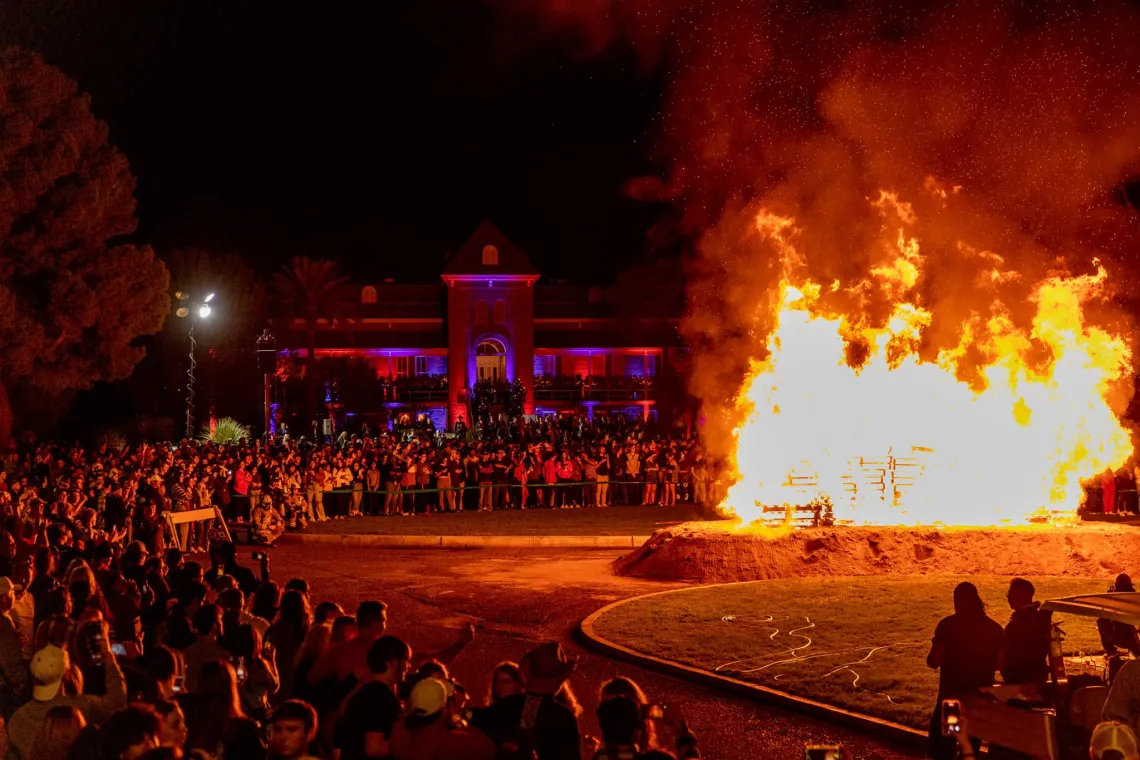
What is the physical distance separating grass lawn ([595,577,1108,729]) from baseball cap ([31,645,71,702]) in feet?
21.0

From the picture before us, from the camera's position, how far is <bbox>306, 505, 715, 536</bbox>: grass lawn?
24.7m

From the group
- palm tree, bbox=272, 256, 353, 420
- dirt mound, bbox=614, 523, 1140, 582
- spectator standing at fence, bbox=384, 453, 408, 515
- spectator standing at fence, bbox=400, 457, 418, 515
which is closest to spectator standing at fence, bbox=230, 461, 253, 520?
spectator standing at fence, bbox=384, 453, 408, 515

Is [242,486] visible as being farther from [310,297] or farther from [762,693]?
[310,297]

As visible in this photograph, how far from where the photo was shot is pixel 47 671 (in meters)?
6.00

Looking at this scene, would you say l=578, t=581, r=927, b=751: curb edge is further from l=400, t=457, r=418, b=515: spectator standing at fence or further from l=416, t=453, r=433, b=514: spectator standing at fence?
l=416, t=453, r=433, b=514: spectator standing at fence

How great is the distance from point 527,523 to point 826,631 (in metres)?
13.2

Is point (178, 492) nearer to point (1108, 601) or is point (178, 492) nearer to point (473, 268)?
point (1108, 601)

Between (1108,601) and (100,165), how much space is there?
36.7 metres

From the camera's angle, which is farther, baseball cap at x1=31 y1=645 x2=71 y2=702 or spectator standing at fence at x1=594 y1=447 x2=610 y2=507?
spectator standing at fence at x1=594 y1=447 x2=610 y2=507

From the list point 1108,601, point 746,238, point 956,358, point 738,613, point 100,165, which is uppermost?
point 100,165

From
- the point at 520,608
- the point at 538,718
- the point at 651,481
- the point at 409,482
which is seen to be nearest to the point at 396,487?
the point at 409,482

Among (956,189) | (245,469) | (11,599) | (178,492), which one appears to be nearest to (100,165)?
(245,469)

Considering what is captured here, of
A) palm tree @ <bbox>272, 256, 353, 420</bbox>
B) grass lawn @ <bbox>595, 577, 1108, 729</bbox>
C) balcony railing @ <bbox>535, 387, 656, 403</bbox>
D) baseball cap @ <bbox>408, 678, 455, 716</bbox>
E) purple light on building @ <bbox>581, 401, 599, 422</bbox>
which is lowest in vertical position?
grass lawn @ <bbox>595, 577, 1108, 729</bbox>

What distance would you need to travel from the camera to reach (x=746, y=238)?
26547 millimetres
